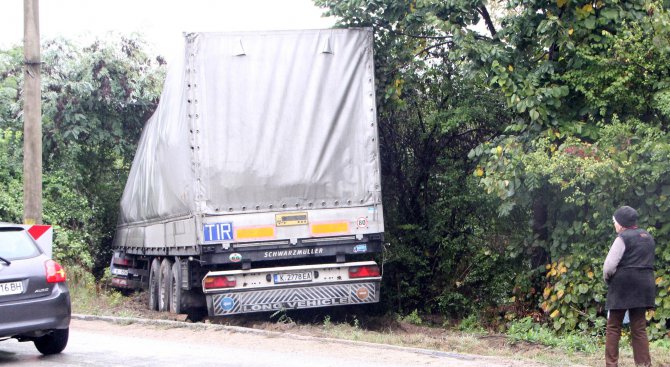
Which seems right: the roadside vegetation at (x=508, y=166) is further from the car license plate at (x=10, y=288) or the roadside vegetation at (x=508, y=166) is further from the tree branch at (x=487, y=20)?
the car license plate at (x=10, y=288)

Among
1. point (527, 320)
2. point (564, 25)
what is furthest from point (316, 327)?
point (564, 25)

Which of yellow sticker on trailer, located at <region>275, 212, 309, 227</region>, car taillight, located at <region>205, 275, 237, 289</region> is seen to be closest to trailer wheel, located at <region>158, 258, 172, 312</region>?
car taillight, located at <region>205, 275, 237, 289</region>

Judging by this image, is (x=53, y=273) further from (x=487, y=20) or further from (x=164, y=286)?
(x=487, y=20)

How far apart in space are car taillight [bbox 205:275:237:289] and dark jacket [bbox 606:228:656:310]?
5439 mm

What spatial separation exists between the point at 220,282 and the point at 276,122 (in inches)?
89.5

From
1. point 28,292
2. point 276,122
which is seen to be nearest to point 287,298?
point 276,122

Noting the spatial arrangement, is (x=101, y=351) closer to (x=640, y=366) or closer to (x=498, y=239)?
(x=640, y=366)

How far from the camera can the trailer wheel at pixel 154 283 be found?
14.9 metres

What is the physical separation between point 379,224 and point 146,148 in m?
5.67

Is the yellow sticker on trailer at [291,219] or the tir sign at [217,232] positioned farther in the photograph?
the yellow sticker on trailer at [291,219]

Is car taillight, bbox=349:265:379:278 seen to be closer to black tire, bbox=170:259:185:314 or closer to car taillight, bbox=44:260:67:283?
black tire, bbox=170:259:185:314

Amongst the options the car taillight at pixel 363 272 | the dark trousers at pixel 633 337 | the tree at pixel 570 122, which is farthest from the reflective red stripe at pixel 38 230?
the dark trousers at pixel 633 337

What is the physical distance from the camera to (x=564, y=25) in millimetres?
11805

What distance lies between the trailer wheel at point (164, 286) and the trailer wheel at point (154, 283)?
0.27 m
